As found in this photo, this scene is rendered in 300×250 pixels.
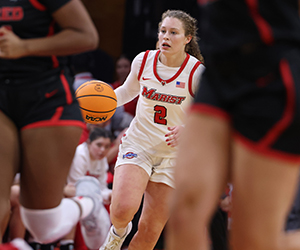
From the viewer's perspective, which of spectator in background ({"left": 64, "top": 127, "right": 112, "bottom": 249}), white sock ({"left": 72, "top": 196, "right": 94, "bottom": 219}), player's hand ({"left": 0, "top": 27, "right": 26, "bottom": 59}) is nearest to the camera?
player's hand ({"left": 0, "top": 27, "right": 26, "bottom": 59})

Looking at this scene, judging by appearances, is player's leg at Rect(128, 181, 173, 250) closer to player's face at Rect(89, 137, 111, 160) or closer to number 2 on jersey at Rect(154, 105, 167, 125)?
number 2 on jersey at Rect(154, 105, 167, 125)

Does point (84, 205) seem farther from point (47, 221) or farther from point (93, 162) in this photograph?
point (93, 162)

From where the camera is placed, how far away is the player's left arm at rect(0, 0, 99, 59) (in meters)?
2.29

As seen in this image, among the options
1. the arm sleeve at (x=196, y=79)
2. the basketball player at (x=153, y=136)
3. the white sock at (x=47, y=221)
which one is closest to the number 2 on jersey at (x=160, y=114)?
the basketball player at (x=153, y=136)

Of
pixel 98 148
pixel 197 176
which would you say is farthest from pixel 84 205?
pixel 98 148

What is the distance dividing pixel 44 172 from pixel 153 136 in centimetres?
165

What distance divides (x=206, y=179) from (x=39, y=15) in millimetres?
1214

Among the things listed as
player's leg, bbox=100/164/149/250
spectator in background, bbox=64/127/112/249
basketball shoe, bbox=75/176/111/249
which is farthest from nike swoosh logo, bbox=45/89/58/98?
spectator in background, bbox=64/127/112/249

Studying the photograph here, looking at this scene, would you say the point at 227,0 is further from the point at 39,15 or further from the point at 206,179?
the point at 39,15

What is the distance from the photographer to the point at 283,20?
1.98m

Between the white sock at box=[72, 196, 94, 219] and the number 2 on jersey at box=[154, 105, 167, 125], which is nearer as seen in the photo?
the white sock at box=[72, 196, 94, 219]

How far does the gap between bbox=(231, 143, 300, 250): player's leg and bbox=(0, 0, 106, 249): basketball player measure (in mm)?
943

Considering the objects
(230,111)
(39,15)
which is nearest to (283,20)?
(230,111)

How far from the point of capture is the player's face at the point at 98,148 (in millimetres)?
5770
